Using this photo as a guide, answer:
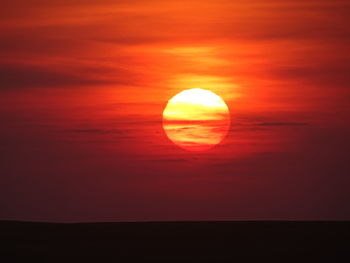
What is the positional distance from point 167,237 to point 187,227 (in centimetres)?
332

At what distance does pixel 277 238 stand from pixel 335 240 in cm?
192

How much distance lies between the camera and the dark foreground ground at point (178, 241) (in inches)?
1133

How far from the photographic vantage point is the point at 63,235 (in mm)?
33719

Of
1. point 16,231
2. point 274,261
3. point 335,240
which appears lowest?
point 274,261

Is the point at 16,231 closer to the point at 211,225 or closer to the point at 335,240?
the point at 211,225

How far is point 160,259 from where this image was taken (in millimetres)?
28391

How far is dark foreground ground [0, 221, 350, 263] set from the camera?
28.8 meters

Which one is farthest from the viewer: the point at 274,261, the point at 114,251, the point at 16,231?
the point at 16,231

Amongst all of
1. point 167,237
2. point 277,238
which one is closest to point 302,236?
point 277,238

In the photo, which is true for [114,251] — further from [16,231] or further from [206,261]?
[16,231]

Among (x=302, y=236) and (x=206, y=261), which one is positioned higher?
(x=302, y=236)

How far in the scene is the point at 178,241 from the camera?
104 feet

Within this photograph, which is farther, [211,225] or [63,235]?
[211,225]

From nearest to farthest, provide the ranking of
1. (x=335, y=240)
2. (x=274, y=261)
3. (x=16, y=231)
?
1. (x=274, y=261)
2. (x=335, y=240)
3. (x=16, y=231)
